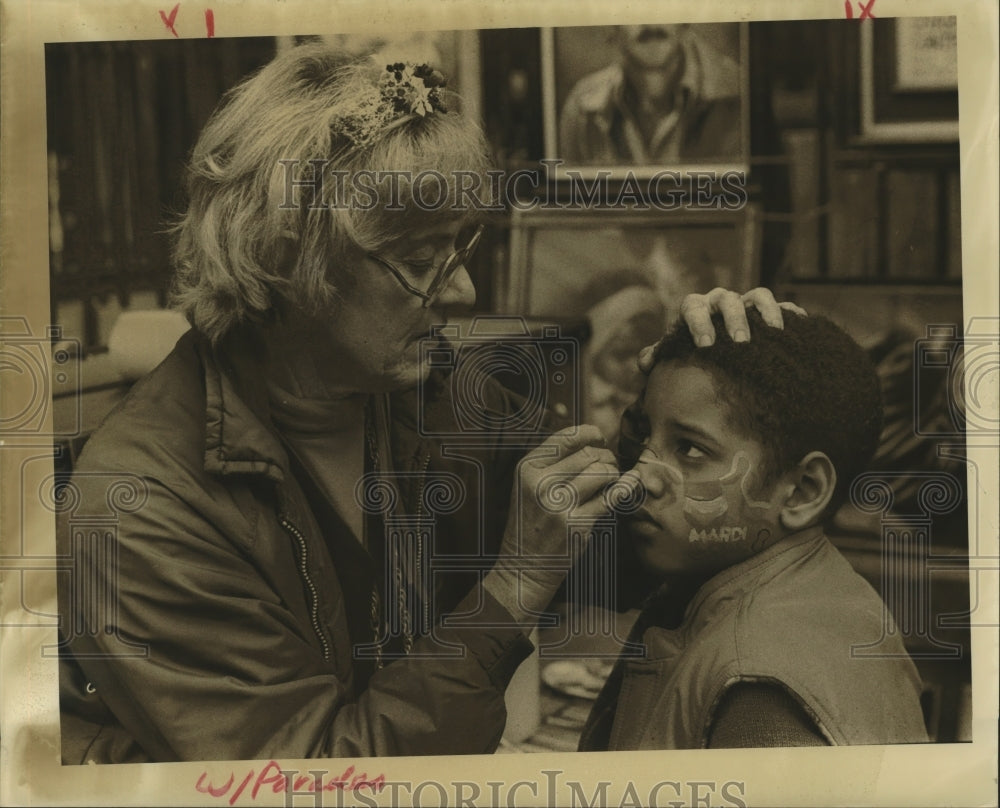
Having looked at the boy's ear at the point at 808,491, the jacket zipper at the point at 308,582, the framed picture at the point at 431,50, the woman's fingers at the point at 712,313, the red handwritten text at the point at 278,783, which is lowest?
the red handwritten text at the point at 278,783

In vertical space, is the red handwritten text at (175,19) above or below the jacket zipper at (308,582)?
above

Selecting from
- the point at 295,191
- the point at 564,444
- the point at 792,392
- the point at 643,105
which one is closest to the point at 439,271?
the point at 295,191

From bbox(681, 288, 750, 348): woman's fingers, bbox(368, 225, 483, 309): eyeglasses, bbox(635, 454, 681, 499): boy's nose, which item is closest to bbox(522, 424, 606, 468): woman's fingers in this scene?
bbox(635, 454, 681, 499): boy's nose

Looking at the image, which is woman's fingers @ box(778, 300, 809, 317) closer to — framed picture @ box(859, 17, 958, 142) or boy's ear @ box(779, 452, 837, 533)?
boy's ear @ box(779, 452, 837, 533)

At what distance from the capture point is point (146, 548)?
111 inches

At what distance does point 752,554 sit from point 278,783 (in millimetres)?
1335

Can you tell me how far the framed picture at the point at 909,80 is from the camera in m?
2.93

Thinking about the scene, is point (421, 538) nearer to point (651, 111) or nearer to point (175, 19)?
point (651, 111)

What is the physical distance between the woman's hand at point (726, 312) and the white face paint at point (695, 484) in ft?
0.25

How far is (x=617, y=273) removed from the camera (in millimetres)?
2895

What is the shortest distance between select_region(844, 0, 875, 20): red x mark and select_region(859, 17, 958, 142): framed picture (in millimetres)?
24

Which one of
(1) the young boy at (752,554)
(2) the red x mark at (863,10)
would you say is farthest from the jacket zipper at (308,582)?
(2) the red x mark at (863,10)

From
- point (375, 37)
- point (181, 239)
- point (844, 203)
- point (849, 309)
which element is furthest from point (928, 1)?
point (181, 239)

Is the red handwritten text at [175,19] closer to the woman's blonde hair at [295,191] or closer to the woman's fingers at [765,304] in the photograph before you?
the woman's blonde hair at [295,191]
